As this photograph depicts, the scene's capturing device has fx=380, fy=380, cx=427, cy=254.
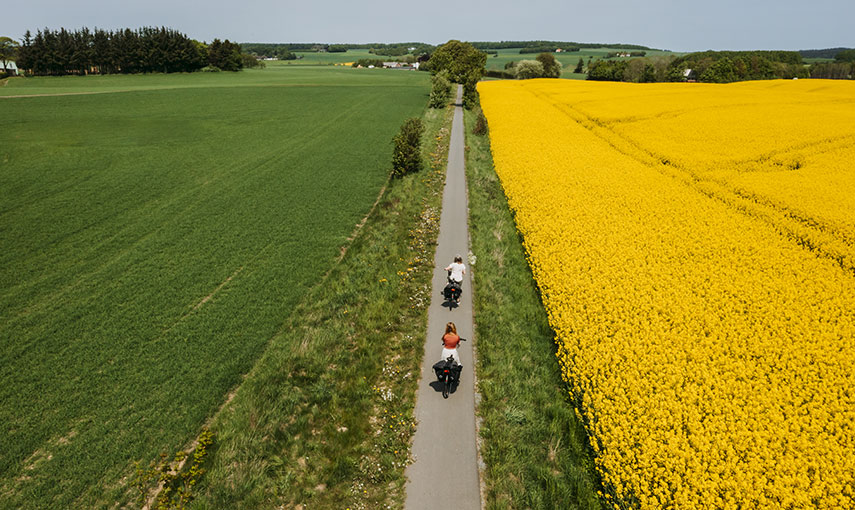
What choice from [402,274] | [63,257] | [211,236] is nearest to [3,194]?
[63,257]

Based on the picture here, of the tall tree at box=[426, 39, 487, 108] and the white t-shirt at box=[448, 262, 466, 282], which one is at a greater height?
the tall tree at box=[426, 39, 487, 108]

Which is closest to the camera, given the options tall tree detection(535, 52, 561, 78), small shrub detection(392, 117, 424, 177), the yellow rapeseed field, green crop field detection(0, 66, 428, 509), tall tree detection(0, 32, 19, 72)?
the yellow rapeseed field

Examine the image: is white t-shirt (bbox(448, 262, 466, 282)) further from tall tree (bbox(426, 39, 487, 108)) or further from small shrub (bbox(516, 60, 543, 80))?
small shrub (bbox(516, 60, 543, 80))

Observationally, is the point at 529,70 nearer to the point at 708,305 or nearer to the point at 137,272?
the point at 708,305

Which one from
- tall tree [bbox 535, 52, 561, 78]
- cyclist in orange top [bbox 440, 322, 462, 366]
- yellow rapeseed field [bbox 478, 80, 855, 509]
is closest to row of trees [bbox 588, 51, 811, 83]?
tall tree [bbox 535, 52, 561, 78]

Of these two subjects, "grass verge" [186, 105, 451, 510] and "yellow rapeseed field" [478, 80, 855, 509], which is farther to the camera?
"grass verge" [186, 105, 451, 510]
